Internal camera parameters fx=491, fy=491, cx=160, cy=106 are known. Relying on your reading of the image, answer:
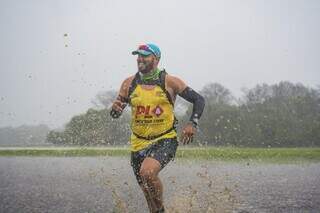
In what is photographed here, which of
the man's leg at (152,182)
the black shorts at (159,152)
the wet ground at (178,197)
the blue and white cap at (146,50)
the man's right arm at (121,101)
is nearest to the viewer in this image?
the man's leg at (152,182)

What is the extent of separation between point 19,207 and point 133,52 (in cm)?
403

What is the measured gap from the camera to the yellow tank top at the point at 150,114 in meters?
6.47

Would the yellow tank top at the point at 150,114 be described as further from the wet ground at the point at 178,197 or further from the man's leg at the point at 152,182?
the wet ground at the point at 178,197

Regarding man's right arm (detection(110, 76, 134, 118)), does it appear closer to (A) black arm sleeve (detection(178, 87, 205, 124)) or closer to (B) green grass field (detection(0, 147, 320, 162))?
(A) black arm sleeve (detection(178, 87, 205, 124))

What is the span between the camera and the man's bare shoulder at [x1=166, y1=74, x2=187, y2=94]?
21.8 ft

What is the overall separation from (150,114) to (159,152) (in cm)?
51

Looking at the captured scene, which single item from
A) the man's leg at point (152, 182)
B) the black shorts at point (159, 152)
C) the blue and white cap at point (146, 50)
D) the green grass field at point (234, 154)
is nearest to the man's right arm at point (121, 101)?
the blue and white cap at point (146, 50)

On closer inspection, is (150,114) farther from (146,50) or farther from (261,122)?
(261,122)

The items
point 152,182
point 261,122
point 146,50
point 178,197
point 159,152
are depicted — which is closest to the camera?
point 152,182

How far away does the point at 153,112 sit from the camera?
6.45 m

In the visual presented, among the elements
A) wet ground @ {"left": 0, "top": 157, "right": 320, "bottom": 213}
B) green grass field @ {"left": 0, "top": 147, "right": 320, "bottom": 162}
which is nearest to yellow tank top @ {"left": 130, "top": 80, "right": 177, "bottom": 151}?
wet ground @ {"left": 0, "top": 157, "right": 320, "bottom": 213}

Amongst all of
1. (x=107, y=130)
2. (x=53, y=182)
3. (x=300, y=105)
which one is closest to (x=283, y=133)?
(x=300, y=105)

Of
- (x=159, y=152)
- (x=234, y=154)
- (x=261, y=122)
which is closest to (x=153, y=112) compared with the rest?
(x=159, y=152)

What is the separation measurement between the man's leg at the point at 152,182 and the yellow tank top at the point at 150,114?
0.37 metres
